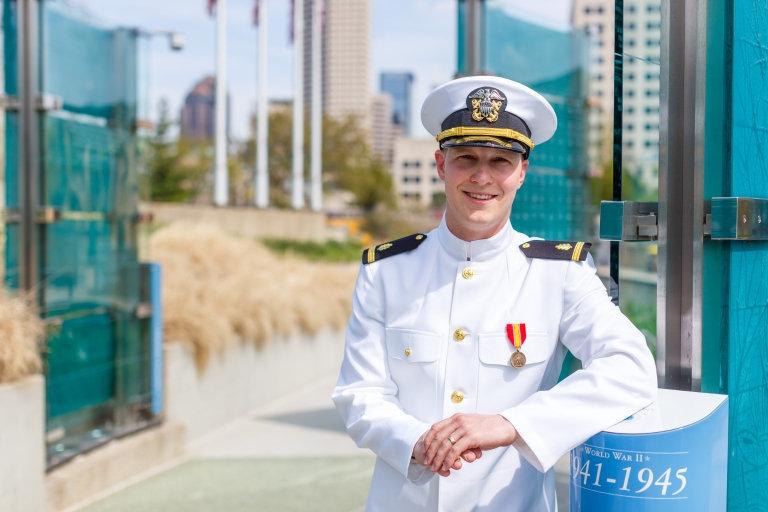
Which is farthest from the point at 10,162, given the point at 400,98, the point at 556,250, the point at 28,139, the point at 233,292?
the point at 400,98

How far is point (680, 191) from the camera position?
7.47 ft

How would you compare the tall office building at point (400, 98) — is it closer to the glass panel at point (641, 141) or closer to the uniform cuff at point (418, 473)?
the glass panel at point (641, 141)

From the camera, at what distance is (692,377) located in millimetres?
2221

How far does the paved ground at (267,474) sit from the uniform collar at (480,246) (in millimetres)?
2778

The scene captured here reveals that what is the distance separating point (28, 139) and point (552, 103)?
3.52 meters

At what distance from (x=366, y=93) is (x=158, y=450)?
509ft

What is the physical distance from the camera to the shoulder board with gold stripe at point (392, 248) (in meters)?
2.28

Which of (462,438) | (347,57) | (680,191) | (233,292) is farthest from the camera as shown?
(347,57)

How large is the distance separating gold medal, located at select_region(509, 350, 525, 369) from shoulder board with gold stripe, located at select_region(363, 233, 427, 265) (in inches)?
15.7

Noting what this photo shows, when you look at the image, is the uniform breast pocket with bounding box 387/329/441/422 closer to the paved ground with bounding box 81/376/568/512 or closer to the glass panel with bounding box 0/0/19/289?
the paved ground with bounding box 81/376/568/512

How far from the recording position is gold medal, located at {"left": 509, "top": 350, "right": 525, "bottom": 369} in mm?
2062

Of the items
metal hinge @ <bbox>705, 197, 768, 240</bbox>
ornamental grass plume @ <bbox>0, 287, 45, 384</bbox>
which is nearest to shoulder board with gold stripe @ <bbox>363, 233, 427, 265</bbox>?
metal hinge @ <bbox>705, 197, 768, 240</bbox>

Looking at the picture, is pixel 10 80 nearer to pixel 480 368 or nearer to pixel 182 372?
pixel 182 372

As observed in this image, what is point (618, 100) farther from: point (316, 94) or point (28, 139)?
point (316, 94)
